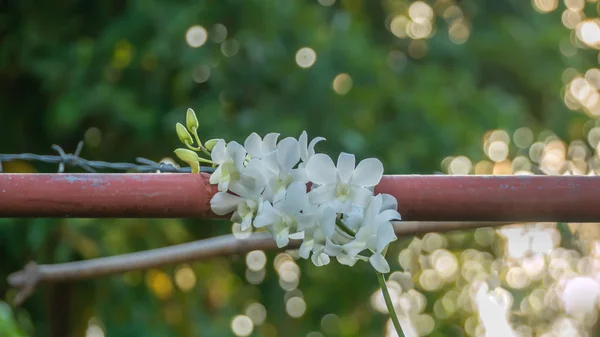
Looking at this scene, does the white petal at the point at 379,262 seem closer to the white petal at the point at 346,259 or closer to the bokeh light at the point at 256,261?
the white petal at the point at 346,259

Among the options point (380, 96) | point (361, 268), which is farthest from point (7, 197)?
point (361, 268)

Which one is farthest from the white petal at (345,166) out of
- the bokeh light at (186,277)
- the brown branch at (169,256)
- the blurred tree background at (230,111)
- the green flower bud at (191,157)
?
the bokeh light at (186,277)

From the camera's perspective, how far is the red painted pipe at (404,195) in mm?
472

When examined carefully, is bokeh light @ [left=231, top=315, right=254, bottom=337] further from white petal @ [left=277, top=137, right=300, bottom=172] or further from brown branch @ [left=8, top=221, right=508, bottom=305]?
white petal @ [left=277, top=137, right=300, bottom=172]

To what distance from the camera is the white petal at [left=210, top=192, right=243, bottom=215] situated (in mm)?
473

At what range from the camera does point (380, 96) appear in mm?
2461

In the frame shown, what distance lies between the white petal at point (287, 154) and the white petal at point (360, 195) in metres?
0.04

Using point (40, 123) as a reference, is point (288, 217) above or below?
above

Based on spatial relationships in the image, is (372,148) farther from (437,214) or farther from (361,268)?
(437,214)

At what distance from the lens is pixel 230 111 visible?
245cm

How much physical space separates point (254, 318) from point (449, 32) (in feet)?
4.27

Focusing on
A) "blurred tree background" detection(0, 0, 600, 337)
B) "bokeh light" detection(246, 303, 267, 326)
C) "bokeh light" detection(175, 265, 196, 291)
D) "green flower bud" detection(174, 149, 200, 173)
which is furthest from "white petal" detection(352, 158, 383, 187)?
"bokeh light" detection(246, 303, 267, 326)

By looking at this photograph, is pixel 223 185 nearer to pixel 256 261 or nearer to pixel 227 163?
pixel 227 163

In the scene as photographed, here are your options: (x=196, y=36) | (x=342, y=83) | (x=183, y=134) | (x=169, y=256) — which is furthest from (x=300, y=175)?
(x=342, y=83)
